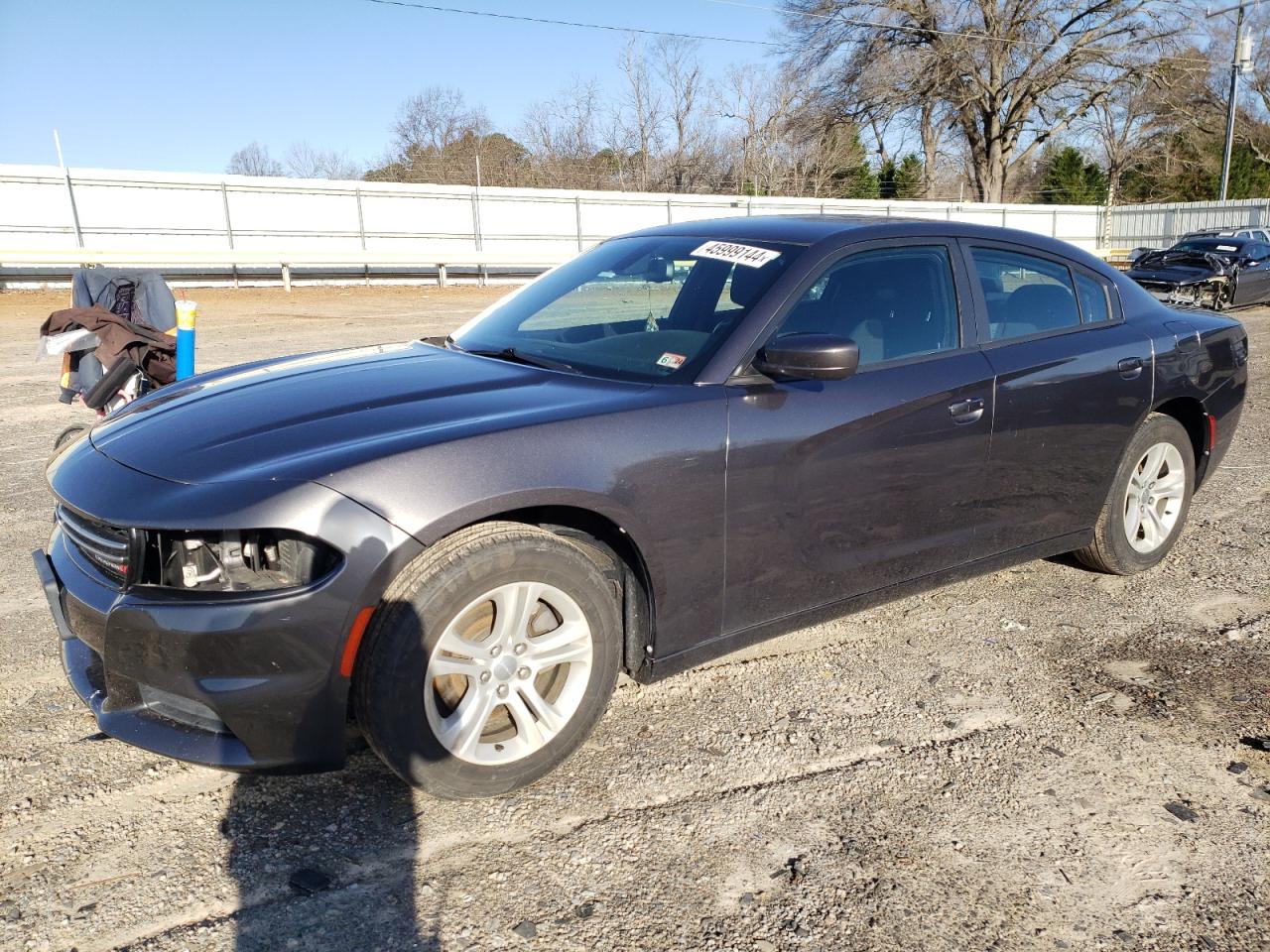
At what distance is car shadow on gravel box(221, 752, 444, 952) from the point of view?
7.34 feet

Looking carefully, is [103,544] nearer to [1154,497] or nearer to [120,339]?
[120,339]

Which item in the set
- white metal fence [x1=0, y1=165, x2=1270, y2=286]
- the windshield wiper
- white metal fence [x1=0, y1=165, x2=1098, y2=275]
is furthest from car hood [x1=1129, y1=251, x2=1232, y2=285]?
the windshield wiper

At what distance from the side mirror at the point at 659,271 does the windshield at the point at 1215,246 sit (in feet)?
56.6

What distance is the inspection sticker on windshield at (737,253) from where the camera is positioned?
3.46 meters

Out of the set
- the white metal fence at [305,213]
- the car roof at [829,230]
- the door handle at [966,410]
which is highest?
the white metal fence at [305,213]

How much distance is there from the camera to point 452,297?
74.7 feet

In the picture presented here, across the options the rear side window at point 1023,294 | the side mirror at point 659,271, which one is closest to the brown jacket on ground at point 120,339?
the side mirror at point 659,271

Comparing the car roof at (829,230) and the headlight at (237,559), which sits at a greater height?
the car roof at (829,230)

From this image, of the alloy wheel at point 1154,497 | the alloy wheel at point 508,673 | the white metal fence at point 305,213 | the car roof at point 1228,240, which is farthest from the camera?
the white metal fence at point 305,213

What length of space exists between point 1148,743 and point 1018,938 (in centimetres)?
118

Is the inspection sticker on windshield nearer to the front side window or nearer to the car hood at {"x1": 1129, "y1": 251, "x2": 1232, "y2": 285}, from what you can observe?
the front side window

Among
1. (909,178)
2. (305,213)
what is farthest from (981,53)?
(305,213)

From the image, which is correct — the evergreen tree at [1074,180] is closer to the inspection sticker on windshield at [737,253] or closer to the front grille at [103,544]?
the inspection sticker on windshield at [737,253]

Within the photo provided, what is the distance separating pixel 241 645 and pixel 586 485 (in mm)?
992
